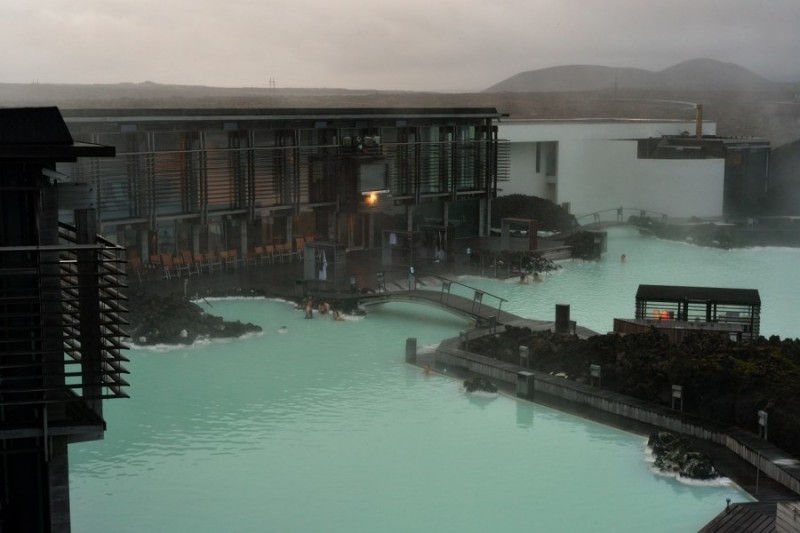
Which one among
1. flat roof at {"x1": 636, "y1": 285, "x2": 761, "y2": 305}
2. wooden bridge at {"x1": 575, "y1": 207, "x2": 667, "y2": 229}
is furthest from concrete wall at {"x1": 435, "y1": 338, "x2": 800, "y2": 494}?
Answer: wooden bridge at {"x1": 575, "y1": 207, "x2": 667, "y2": 229}

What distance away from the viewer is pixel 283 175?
32.5m

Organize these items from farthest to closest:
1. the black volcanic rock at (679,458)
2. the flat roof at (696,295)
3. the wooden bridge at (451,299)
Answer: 1. the wooden bridge at (451,299)
2. the flat roof at (696,295)
3. the black volcanic rock at (679,458)

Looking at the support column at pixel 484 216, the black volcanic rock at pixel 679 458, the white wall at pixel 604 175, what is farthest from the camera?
the white wall at pixel 604 175

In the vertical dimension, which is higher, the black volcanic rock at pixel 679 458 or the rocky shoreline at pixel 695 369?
the rocky shoreline at pixel 695 369

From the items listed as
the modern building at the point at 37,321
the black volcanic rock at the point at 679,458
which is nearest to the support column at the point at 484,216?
the black volcanic rock at the point at 679,458

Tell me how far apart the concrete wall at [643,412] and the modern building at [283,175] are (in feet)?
35.2

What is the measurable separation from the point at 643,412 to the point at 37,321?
11.4m

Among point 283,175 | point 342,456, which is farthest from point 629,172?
point 342,456

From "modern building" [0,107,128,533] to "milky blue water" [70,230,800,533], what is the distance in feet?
16.8

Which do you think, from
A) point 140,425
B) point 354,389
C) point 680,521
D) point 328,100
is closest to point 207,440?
point 140,425

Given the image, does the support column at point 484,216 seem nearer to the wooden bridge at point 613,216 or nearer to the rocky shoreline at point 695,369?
the wooden bridge at point 613,216

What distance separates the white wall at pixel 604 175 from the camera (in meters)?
46.2

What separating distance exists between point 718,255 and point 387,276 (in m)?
13.4

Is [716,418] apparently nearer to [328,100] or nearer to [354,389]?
[354,389]
